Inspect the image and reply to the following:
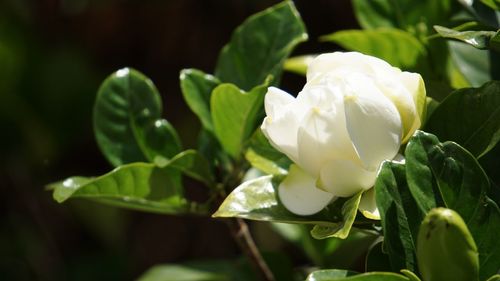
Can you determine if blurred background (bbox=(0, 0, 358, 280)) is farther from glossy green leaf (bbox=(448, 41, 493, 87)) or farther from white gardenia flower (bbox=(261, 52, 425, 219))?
white gardenia flower (bbox=(261, 52, 425, 219))

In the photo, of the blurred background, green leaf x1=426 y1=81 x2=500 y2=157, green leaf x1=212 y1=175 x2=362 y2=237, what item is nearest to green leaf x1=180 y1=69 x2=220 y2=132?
green leaf x1=212 y1=175 x2=362 y2=237

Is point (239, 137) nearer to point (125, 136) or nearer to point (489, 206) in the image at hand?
point (125, 136)

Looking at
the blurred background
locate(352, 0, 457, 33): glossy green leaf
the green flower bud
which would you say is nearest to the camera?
the green flower bud

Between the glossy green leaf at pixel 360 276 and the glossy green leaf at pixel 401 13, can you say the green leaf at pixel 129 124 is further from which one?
the glossy green leaf at pixel 360 276

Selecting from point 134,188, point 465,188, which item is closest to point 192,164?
point 134,188

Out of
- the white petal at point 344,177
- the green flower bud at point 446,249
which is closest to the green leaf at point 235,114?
the white petal at point 344,177

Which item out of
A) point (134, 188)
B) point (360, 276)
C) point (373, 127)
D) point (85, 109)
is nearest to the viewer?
point (360, 276)

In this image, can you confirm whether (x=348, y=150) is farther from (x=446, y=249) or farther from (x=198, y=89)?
(x=198, y=89)
